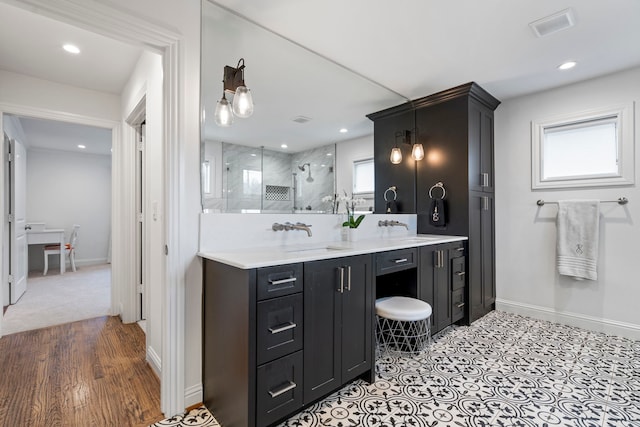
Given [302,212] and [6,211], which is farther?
[6,211]

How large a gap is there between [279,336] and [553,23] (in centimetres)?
270

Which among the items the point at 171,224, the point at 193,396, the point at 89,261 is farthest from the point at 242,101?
the point at 89,261

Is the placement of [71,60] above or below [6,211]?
above

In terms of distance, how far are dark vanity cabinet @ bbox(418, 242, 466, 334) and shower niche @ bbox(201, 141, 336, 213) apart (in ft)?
3.28

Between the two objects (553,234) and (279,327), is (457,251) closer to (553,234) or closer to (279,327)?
(553,234)

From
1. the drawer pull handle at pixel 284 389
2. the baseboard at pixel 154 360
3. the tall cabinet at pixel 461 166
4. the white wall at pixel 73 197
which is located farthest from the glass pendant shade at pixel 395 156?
the white wall at pixel 73 197

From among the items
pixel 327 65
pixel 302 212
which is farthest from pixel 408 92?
pixel 302 212

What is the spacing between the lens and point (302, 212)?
7.68ft

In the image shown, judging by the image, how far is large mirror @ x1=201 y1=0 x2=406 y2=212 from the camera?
185 cm

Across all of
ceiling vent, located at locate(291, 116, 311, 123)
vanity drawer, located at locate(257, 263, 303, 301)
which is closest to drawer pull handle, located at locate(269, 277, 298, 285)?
vanity drawer, located at locate(257, 263, 303, 301)

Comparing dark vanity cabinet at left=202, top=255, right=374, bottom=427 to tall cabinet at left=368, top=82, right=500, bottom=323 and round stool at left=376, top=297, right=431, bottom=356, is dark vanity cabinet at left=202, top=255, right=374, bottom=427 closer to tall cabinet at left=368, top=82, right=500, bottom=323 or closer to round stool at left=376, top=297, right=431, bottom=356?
round stool at left=376, top=297, right=431, bottom=356

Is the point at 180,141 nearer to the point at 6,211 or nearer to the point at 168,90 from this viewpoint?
the point at 168,90

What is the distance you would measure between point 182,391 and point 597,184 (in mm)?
3838

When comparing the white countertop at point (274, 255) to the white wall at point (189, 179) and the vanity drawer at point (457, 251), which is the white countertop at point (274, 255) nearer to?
the white wall at point (189, 179)
